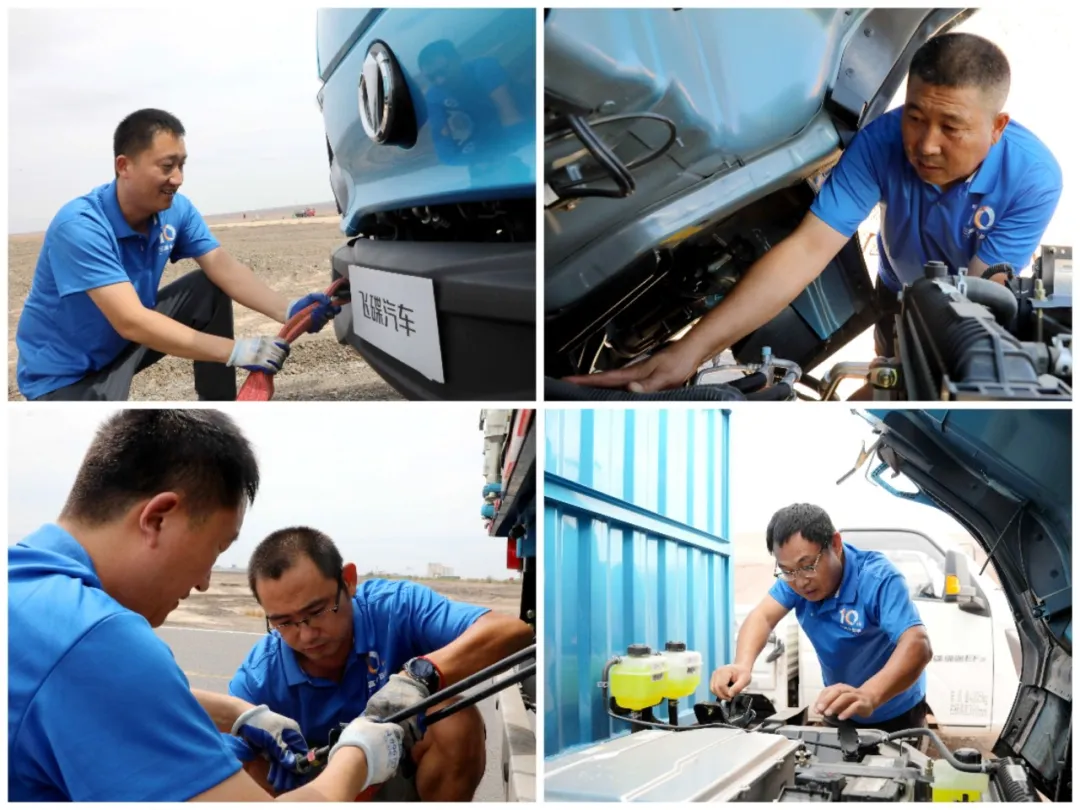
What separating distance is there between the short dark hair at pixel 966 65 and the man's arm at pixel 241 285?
1153 millimetres

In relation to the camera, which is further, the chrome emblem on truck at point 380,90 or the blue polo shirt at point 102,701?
the chrome emblem on truck at point 380,90

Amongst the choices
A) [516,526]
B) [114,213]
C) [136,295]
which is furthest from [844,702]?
[114,213]

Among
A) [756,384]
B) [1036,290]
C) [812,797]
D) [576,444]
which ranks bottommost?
[812,797]

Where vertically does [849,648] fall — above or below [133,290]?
below

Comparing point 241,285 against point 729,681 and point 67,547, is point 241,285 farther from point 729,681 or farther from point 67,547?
point 729,681

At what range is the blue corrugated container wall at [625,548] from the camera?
1.73 m

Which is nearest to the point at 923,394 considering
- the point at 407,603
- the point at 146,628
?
the point at 407,603

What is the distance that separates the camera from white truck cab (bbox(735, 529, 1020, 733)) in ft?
6.05

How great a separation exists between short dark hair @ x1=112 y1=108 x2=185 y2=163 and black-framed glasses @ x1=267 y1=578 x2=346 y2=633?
2.70 ft

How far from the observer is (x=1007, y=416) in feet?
5.61

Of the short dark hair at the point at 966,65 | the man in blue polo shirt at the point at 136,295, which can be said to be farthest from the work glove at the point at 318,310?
the short dark hair at the point at 966,65

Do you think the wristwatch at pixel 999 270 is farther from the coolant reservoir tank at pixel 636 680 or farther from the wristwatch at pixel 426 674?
the wristwatch at pixel 426 674

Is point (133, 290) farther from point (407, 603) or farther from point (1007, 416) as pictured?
point (1007, 416)

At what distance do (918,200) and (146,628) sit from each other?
143 centimetres
